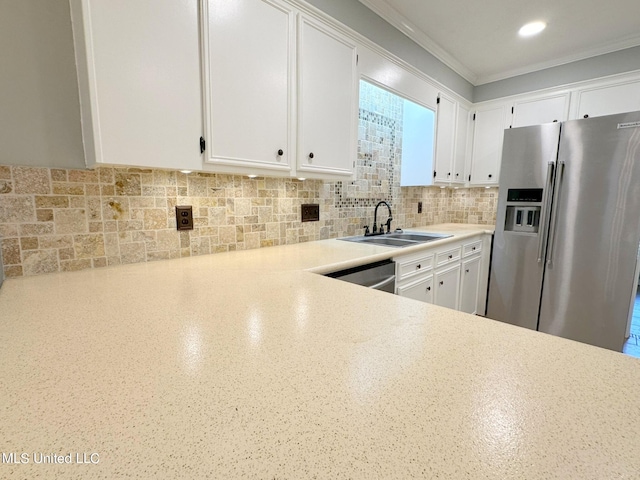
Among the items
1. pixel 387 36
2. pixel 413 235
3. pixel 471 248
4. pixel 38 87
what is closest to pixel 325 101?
pixel 387 36

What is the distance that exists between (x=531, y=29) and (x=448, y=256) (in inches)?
75.3

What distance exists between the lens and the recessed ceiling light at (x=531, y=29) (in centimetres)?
227

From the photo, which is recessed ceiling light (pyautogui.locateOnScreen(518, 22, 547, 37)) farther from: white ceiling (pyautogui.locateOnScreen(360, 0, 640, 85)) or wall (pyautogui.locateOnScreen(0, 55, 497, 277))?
wall (pyautogui.locateOnScreen(0, 55, 497, 277))

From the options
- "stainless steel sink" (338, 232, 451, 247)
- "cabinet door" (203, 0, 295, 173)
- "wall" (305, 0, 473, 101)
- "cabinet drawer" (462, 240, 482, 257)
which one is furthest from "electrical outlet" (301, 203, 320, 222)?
"cabinet drawer" (462, 240, 482, 257)

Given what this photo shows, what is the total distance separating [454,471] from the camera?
33cm

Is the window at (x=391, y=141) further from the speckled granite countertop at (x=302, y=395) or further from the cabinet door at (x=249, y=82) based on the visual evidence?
the speckled granite countertop at (x=302, y=395)

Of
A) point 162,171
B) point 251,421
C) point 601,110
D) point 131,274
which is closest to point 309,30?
point 162,171

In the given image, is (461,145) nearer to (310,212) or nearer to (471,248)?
(471,248)

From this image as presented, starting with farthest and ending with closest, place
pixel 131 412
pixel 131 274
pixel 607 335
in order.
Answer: pixel 607 335 < pixel 131 274 < pixel 131 412

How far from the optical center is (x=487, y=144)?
324cm

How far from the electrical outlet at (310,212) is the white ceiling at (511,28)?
1.37 metres

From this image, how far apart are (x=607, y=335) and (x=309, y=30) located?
2.88 meters

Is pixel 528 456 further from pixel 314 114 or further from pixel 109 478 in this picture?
pixel 314 114

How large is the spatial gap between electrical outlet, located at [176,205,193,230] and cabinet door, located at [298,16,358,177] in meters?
0.61
